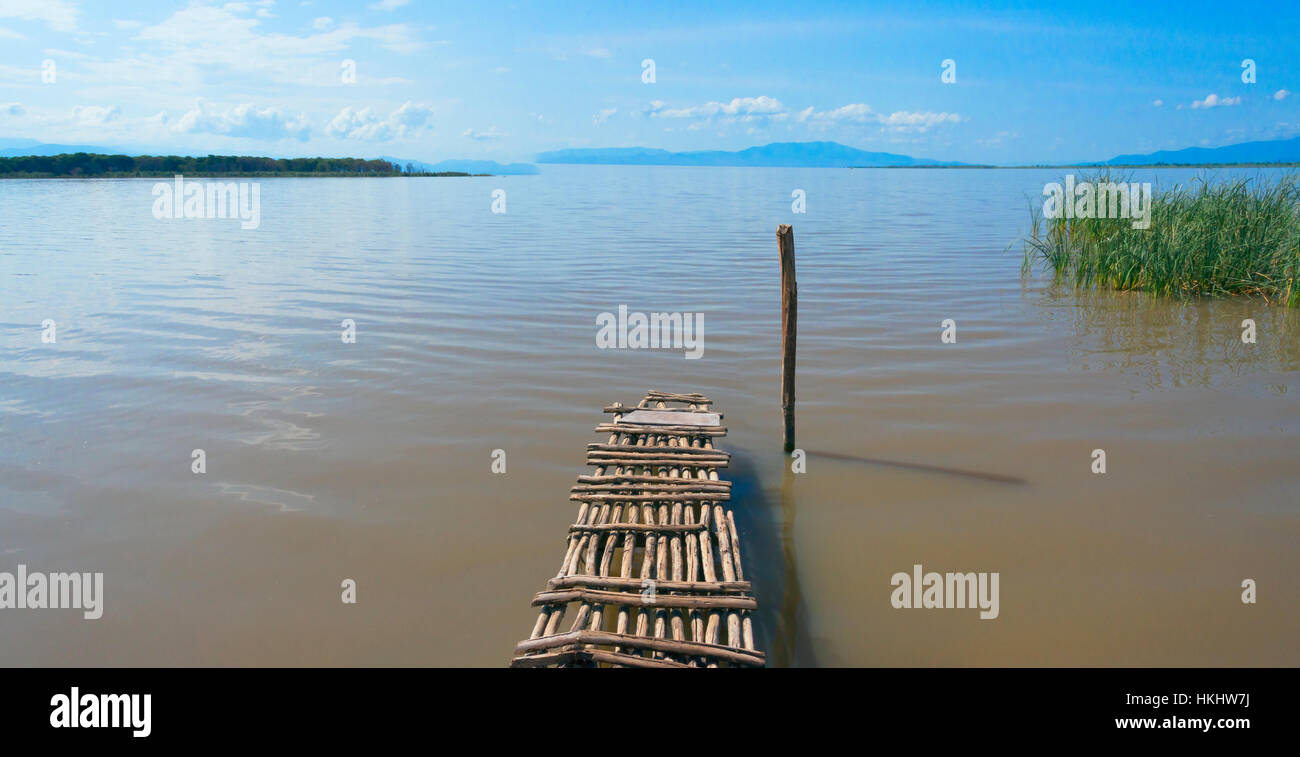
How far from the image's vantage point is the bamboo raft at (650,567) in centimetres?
394

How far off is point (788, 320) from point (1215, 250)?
10.4 m

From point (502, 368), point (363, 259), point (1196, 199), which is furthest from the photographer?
point (363, 259)

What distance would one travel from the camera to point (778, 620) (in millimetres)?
4758

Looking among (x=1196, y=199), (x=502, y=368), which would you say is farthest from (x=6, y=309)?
(x=1196, y=199)

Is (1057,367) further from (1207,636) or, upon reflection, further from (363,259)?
(363,259)

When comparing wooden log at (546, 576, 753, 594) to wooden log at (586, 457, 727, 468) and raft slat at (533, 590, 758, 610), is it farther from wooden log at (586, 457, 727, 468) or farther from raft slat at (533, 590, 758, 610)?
wooden log at (586, 457, 727, 468)

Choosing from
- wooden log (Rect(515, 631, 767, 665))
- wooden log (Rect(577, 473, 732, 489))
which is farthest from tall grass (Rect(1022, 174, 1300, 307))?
wooden log (Rect(515, 631, 767, 665))

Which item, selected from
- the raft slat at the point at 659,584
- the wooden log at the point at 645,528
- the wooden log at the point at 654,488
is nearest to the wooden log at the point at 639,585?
the raft slat at the point at 659,584

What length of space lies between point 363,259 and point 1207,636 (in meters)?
17.6

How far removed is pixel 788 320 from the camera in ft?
22.6

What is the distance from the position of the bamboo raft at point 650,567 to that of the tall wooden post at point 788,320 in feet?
2.04

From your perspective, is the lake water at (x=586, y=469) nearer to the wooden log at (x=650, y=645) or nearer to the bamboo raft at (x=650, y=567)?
the bamboo raft at (x=650, y=567)

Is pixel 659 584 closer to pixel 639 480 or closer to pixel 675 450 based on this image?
pixel 639 480

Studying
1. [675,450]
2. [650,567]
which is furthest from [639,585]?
[675,450]
